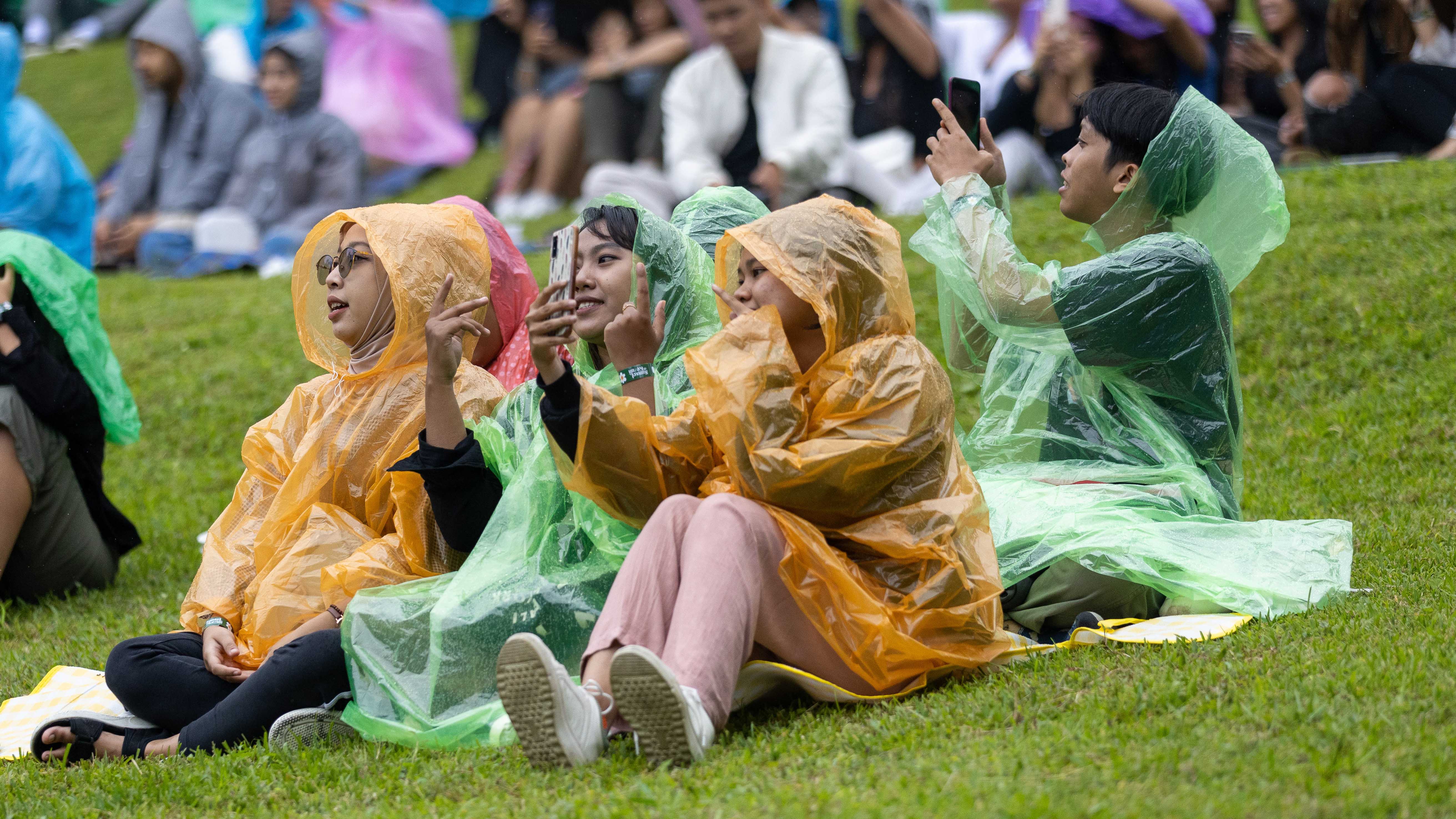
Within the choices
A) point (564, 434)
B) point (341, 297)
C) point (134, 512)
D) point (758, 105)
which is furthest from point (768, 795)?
point (758, 105)

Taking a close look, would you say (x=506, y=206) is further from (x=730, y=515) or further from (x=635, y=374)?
(x=730, y=515)

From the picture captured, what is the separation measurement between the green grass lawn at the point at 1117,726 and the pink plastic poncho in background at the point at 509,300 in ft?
4.05

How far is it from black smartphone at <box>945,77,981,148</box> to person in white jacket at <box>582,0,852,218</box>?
3654 millimetres

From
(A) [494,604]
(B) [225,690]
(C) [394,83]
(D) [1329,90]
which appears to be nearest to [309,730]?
(B) [225,690]

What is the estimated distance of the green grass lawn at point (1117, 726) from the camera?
7.97 ft

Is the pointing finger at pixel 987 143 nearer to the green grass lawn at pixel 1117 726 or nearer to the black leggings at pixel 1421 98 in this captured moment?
the green grass lawn at pixel 1117 726

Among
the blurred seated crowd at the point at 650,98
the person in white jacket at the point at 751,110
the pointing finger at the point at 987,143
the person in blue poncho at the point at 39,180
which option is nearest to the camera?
the pointing finger at the point at 987,143

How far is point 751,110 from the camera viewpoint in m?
8.05

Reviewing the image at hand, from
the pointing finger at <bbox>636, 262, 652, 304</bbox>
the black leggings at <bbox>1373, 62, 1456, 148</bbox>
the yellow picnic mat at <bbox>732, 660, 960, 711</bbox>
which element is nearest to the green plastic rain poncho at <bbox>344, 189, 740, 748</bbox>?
the pointing finger at <bbox>636, 262, 652, 304</bbox>

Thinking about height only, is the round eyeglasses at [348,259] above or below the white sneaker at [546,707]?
above

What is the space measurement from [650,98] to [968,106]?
5.94 m

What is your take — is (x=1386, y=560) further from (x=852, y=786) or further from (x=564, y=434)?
(x=564, y=434)

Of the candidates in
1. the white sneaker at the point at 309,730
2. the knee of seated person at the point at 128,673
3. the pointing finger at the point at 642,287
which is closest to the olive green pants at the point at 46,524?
→ the knee of seated person at the point at 128,673

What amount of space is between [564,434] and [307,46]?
7.96 meters
